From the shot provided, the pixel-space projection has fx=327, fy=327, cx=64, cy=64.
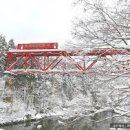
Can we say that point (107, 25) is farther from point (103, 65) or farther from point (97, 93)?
point (97, 93)

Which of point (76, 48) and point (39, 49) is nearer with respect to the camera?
point (76, 48)

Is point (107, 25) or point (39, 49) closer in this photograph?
point (107, 25)

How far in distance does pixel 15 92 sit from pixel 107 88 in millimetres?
63034

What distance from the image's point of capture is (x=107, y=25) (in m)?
6.09

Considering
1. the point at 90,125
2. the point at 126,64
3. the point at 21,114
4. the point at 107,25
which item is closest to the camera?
the point at 126,64

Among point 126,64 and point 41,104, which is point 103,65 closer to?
point 126,64

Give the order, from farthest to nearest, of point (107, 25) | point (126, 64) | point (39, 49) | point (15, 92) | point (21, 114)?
point (15, 92), point (21, 114), point (39, 49), point (107, 25), point (126, 64)

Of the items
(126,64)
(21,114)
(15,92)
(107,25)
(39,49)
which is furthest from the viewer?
(15,92)

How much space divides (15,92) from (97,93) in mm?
62831

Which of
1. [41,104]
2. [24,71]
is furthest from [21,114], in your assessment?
[24,71]

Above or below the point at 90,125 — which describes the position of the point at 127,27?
above

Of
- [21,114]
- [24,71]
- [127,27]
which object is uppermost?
[127,27]

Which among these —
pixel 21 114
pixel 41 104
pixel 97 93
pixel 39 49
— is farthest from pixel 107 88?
pixel 41 104

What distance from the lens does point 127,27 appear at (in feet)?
18.9
